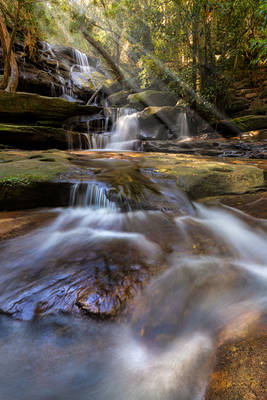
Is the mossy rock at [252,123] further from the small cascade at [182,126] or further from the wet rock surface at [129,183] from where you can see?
the wet rock surface at [129,183]

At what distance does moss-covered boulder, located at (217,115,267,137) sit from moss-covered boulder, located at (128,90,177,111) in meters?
4.79

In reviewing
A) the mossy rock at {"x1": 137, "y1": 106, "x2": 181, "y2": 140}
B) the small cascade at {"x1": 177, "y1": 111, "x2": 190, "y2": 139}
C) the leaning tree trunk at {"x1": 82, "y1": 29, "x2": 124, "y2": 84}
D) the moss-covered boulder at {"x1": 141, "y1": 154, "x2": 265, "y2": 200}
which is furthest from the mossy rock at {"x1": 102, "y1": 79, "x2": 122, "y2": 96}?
the moss-covered boulder at {"x1": 141, "y1": 154, "x2": 265, "y2": 200}

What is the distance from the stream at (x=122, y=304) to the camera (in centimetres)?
100

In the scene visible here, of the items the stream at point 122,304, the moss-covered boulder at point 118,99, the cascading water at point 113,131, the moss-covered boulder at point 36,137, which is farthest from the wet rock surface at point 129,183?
the moss-covered boulder at point 118,99

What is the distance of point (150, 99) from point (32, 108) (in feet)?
24.7

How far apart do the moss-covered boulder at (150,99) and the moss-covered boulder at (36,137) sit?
244 inches

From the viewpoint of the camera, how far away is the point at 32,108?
758 centimetres

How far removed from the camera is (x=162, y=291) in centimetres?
151

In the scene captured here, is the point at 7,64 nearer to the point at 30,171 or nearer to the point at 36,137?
the point at 36,137

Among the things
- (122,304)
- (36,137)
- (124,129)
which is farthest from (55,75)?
(122,304)

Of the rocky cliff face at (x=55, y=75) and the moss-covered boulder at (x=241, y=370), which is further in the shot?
the rocky cliff face at (x=55, y=75)

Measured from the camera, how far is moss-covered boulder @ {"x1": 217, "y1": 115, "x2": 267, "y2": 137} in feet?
28.8

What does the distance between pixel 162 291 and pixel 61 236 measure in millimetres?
1320

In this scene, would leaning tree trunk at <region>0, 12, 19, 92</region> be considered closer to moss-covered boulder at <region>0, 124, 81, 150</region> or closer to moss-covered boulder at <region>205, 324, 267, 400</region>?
moss-covered boulder at <region>0, 124, 81, 150</region>
